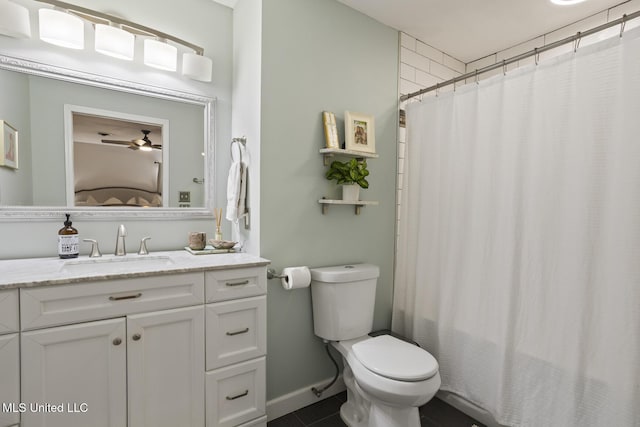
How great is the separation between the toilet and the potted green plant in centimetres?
47

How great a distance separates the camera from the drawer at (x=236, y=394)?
1455mm

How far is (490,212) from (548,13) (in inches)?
54.7

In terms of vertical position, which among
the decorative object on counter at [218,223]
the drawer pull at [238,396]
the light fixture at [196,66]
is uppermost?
the light fixture at [196,66]

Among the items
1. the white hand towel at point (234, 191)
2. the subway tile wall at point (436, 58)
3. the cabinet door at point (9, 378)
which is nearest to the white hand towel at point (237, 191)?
the white hand towel at point (234, 191)

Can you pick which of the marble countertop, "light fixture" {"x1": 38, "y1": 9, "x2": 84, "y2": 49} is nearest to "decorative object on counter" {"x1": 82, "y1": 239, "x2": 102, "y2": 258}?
the marble countertop

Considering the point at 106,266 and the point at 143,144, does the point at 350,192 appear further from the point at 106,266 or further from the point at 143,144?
the point at 106,266

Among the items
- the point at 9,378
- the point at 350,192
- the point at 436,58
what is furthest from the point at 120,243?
the point at 436,58

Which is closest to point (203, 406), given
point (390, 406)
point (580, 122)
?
point (390, 406)

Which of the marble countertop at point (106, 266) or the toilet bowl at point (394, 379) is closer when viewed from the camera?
the marble countertop at point (106, 266)

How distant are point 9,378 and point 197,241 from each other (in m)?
0.90

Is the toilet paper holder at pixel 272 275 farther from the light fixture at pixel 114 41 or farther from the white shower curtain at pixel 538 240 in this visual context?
the light fixture at pixel 114 41

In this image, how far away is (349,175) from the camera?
1908 mm

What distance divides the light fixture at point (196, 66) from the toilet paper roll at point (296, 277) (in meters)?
1.21

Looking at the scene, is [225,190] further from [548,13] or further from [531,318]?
[548,13]
